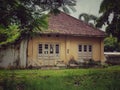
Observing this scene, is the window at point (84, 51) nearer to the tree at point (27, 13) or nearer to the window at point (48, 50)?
the window at point (48, 50)

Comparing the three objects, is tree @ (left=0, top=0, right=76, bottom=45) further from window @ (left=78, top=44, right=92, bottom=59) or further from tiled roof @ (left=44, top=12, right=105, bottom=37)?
window @ (left=78, top=44, right=92, bottom=59)

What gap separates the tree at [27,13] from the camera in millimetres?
11070

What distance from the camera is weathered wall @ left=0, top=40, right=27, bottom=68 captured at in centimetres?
2612

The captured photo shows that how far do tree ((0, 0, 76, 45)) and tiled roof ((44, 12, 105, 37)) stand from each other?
16.0 metres

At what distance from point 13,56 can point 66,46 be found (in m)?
6.02

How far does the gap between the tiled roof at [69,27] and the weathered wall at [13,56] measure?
10.6 feet

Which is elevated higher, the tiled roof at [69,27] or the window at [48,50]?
the tiled roof at [69,27]

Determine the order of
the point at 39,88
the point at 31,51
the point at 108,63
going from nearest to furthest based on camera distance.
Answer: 1. the point at 39,88
2. the point at 31,51
3. the point at 108,63

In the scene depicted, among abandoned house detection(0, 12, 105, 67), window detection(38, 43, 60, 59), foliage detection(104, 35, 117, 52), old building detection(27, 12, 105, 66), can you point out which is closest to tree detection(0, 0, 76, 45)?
abandoned house detection(0, 12, 105, 67)

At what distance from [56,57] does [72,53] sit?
1.99 meters

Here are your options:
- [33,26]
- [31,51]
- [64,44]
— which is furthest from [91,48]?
[33,26]

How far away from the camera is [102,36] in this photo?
104 ft

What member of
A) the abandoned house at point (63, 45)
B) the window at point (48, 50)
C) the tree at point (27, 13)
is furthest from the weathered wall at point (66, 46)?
the tree at point (27, 13)

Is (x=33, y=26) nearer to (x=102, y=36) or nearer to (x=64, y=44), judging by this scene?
(x=64, y=44)
